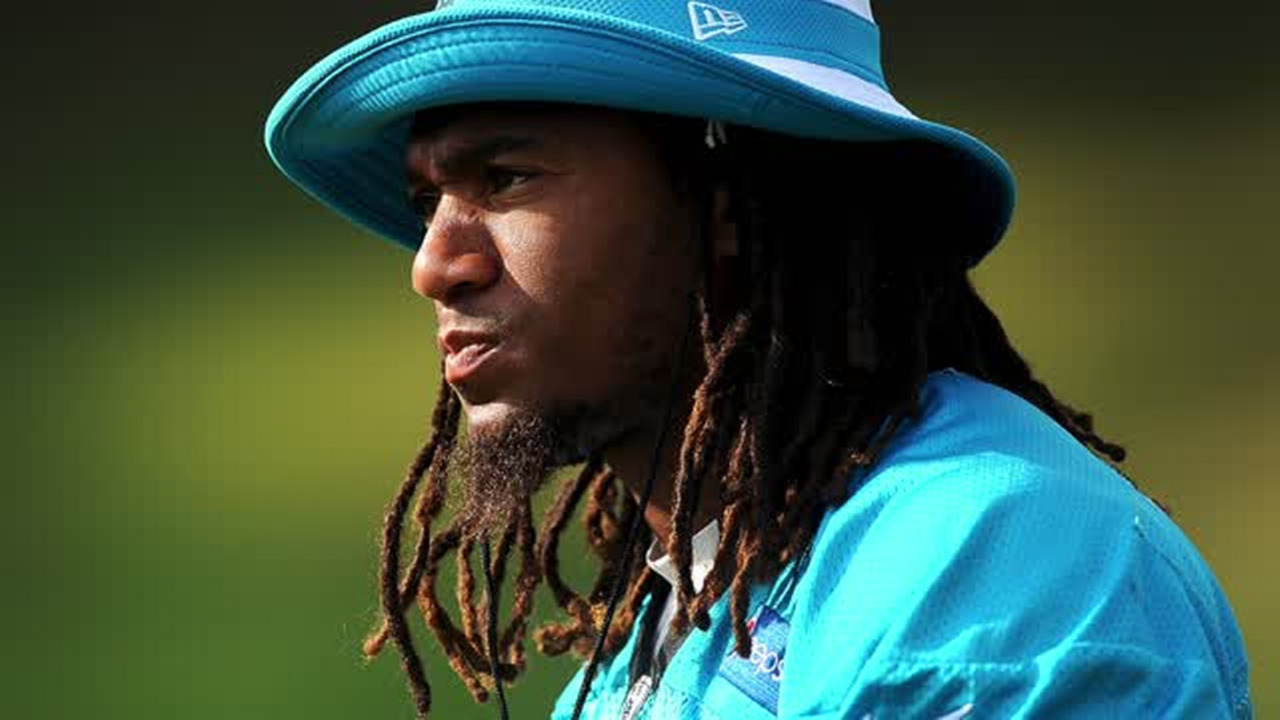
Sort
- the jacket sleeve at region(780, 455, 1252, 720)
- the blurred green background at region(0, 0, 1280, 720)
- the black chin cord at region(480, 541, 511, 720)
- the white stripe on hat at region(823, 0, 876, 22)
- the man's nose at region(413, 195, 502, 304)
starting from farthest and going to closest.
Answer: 1. the blurred green background at region(0, 0, 1280, 720)
2. the black chin cord at region(480, 541, 511, 720)
3. the white stripe on hat at region(823, 0, 876, 22)
4. the man's nose at region(413, 195, 502, 304)
5. the jacket sleeve at region(780, 455, 1252, 720)

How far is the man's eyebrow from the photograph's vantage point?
246 cm

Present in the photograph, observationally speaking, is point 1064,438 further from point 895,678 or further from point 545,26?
point 545,26

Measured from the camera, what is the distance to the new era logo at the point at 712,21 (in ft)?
7.97

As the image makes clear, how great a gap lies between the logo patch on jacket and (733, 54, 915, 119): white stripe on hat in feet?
1.73

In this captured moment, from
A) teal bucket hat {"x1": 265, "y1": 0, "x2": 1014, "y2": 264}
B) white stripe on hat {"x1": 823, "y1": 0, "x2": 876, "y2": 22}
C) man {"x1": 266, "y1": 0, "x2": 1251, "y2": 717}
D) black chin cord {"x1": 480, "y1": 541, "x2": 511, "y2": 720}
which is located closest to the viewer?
man {"x1": 266, "y1": 0, "x2": 1251, "y2": 717}

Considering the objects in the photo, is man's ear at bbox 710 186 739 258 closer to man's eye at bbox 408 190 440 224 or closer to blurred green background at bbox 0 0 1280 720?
man's eye at bbox 408 190 440 224

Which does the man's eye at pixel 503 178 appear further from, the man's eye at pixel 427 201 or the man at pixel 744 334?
the man's eye at pixel 427 201

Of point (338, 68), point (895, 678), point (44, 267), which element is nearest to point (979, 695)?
point (895, 678)

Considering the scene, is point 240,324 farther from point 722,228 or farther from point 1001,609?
point 1001,609

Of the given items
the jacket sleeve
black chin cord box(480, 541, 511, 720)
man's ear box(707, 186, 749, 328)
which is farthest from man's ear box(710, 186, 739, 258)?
black chin cord box(480, 541, 511, 720)

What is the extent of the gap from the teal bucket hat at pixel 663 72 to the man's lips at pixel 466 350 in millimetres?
243

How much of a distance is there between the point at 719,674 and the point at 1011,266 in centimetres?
208

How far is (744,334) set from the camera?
2463mm

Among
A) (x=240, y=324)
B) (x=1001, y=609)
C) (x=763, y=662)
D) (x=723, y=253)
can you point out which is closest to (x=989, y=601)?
(x=1001, y=609)
